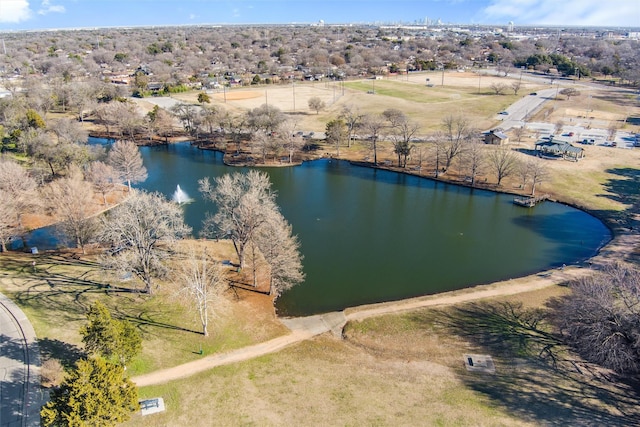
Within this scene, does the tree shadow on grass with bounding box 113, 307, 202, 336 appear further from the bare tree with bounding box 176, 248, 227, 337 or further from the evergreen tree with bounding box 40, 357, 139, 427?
the evergreen tree with bounding box 40, 357, 139, 427

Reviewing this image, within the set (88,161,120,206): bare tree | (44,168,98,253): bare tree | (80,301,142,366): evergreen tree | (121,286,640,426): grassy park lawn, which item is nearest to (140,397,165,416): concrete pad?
(121,286,640,426): grassy park lawn

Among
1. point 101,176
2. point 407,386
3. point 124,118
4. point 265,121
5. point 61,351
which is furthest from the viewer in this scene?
point 124,118

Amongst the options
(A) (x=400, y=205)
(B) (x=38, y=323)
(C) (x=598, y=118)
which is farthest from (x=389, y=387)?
(C) (x=598, y=118)

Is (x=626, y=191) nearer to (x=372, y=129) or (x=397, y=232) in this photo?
(x=397, y=232)

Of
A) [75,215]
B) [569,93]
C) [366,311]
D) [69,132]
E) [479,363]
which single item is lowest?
[479,363]

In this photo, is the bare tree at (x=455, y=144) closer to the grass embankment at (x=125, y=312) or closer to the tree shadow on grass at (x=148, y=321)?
the grass embankment at (x=125, y=312)

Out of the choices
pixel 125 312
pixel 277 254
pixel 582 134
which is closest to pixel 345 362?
pixel 277 254
